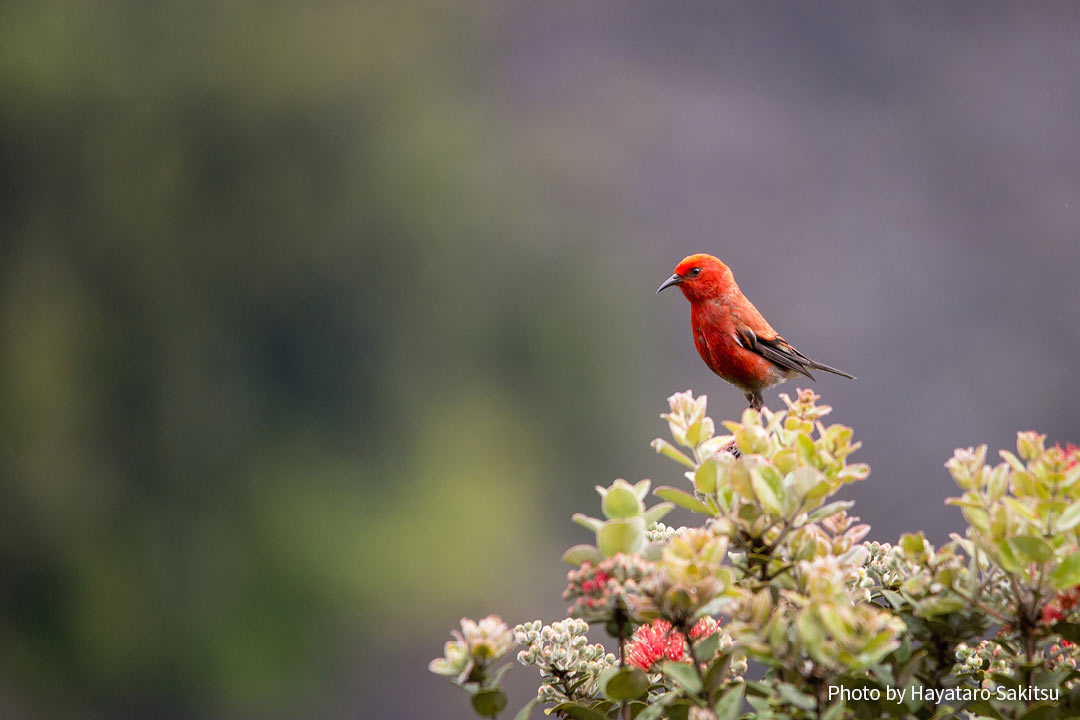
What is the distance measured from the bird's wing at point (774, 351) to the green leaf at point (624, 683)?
64 cm

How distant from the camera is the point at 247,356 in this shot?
253 cm

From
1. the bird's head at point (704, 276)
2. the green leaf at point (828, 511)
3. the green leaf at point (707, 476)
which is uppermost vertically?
the bird's head at point (704, 276)

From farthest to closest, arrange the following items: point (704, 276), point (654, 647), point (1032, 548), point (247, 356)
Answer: point (247, 356) < point (704, 276) < point (654, 647) < point (1032, 548)

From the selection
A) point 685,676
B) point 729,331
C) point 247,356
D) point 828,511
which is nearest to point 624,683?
point 685,676

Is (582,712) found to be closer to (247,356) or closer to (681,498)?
(681,498)

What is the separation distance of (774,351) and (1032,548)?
67 cm

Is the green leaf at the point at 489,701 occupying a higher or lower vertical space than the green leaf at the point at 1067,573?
lower

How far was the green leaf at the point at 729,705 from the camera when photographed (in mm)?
410

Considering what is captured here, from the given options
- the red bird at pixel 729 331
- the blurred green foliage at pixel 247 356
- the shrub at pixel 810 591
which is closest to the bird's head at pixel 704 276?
the red bird at pixel 729 331

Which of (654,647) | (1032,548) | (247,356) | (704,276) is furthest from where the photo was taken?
(247,356)

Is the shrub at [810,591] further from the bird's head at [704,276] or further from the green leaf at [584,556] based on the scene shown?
the bird's head at [704,276]

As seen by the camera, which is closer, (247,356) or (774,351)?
(774,351)

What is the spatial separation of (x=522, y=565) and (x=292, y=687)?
715 millimetres

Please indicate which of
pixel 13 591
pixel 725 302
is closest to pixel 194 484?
pixel 13 591
